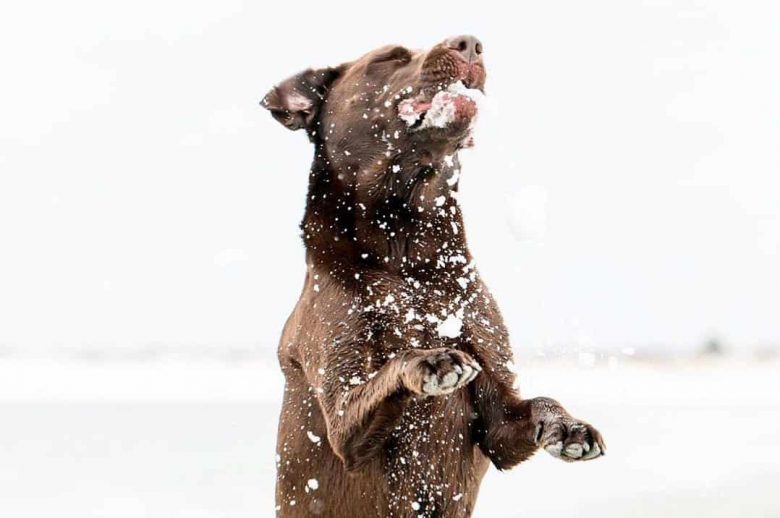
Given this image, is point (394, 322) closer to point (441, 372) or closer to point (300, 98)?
point (441, 372)

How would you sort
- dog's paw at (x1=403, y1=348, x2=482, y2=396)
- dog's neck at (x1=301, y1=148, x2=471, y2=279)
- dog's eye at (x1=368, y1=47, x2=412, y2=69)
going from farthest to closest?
dog's eye at (x1=368, y1=47, x2=412, y2=69) < dog's neck at (x1=301, y1=148, x2=471, y2=279) < dog's paw at (x1=403, y1=348, x2=482, y2=396)

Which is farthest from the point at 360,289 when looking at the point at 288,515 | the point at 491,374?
the point at 288,515

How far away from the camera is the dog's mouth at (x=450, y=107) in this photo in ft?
10.3

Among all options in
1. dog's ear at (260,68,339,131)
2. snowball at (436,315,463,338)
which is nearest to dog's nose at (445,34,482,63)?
dog's ear at (260,68,339,131)

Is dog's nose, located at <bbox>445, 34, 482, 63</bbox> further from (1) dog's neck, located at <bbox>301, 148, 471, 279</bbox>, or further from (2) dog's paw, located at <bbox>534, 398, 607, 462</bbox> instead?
(2) dog's paw, located at <bbox>534, 398, 607, 462</bbox>

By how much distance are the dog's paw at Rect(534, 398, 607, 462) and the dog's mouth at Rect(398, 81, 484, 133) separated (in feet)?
2.96

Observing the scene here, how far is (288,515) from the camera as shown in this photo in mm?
3330

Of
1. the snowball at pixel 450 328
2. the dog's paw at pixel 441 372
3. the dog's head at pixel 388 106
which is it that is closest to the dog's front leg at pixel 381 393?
the dog's paw at pixel 441 372

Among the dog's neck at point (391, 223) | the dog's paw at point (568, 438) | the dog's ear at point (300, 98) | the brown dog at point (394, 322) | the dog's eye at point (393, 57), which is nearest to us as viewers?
the dog's paw at point (568, 438)

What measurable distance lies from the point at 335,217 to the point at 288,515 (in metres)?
0.95

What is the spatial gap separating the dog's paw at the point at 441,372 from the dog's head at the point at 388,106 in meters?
0.80

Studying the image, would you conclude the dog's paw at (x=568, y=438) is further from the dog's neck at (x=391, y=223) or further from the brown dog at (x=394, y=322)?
the dog's neck at (x=391, y=223)

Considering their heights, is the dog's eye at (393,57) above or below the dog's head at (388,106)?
above

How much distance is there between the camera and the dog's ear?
354cm
